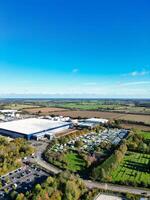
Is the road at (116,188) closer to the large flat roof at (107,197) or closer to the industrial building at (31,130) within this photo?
the large flat roof at (107,197)

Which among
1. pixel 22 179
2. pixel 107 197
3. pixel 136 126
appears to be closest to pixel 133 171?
pixel 107 197

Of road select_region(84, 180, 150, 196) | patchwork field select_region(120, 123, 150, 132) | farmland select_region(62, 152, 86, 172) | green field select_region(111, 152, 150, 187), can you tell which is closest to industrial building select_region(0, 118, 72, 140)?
farmland select_region(62, 152, 86, 172)

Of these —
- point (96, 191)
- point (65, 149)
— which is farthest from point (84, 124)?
point (96, 191)

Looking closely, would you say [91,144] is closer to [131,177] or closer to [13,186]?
[131,177]

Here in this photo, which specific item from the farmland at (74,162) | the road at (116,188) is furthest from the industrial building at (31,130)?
the road at (116,188)

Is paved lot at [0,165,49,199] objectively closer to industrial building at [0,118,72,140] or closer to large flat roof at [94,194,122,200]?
large flat roof at [94,194,122,200]

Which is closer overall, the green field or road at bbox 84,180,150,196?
road at bbox 84,180,150,196
